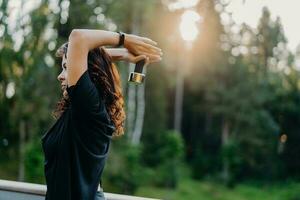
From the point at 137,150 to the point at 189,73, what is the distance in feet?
19.4

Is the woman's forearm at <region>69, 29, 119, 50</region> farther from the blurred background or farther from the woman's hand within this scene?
the blurred background

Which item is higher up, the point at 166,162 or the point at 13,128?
the point at 13,128

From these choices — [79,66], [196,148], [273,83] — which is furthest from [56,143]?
[196,148]

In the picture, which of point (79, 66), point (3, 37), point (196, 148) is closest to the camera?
point (79, 66)

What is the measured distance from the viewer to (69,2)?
11070 mm

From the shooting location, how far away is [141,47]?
1259 mm

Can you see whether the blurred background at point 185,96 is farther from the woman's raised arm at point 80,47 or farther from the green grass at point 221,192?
the woman's raised arm at point 80,47

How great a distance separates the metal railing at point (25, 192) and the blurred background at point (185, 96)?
640cm

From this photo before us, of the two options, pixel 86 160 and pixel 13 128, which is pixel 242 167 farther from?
pixel 86 160

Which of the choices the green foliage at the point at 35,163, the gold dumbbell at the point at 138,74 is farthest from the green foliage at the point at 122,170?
the gold dumbbell at the point at 138,74

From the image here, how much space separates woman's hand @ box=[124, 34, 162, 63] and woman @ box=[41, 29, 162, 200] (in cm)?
6

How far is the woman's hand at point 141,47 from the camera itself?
1.24 meters

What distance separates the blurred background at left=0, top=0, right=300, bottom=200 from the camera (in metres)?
11.2

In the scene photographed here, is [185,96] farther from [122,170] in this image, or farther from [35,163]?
[35,163]
